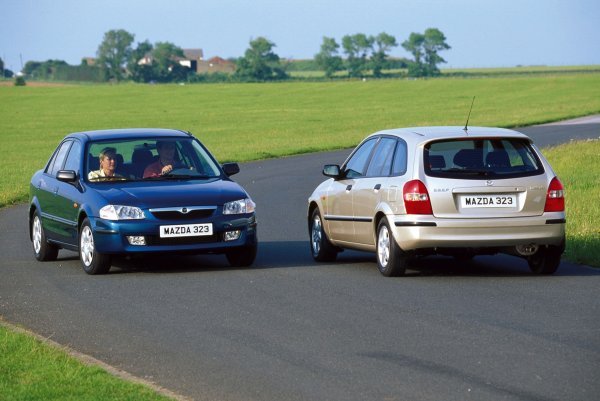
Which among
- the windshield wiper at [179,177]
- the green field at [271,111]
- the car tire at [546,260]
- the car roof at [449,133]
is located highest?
the car roof at [449,133]

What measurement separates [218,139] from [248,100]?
4421cm

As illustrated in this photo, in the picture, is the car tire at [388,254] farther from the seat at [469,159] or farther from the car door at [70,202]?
the car door at [70,202]

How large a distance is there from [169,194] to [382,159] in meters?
2.19

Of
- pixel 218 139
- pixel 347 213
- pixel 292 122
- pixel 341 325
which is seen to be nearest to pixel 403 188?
pixel 347 213

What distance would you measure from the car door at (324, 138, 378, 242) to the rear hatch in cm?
136

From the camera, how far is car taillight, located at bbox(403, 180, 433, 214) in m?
12.2

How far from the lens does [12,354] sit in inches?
328

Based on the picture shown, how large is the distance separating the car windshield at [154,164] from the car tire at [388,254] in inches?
97.2

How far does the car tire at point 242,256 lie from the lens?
44.8ft

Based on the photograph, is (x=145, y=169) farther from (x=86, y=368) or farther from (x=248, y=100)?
(x=248, y=100)

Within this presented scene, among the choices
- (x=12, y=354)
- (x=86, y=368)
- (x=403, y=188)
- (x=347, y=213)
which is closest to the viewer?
(x=86, y=368)

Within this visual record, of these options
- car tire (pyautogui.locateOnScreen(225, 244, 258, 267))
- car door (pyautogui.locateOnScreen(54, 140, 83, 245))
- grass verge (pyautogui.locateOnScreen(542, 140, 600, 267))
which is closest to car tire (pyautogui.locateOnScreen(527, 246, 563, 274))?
grass verge (pyautogui.locateOnScreen(542, 140, 600, 267))

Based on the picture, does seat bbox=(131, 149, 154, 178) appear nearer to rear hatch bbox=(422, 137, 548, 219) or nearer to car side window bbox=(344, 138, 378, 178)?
car side window bbox=(344, 138, 378, 178)

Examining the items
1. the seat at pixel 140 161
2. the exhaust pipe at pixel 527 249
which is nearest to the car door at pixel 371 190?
the exhaust pipe at pixel 527 249
